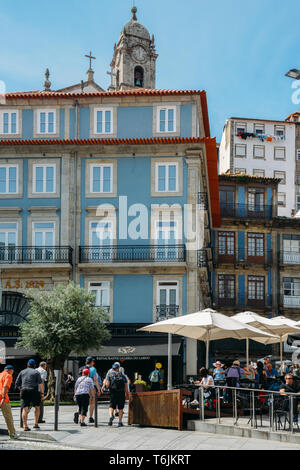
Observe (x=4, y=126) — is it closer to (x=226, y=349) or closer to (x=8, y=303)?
(x=8, y=303)

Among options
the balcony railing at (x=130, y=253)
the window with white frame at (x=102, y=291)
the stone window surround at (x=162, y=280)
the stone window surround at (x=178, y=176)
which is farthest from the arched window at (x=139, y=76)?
the stone window surround at (x=162, y=280)

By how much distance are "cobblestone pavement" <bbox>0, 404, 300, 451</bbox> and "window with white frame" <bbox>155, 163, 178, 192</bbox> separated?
19.2m

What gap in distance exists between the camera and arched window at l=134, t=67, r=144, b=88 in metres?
81.9

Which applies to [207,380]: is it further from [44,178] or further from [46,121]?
[46,121]

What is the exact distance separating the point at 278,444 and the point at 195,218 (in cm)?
2067

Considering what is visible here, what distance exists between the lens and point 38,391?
1750cm

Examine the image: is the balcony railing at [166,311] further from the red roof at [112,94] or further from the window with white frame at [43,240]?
the red roof at [112,94]

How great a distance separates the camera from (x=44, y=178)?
36.8 m

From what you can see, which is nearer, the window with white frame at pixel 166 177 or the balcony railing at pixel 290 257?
the window with white frame at pixel 166 177

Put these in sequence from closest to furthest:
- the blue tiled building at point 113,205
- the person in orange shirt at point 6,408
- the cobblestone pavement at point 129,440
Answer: the cobblestone pavement at point 129,440 < the person in orange shirt at point 6,408 < the blue tiled building at point 113,205

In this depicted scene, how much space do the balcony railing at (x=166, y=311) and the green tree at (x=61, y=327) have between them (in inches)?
214

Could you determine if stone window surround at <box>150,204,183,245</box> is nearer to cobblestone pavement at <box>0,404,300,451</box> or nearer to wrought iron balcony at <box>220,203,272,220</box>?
cobblestone pavement at <box>0,404,300,451</box>

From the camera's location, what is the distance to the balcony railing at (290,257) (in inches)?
2124
